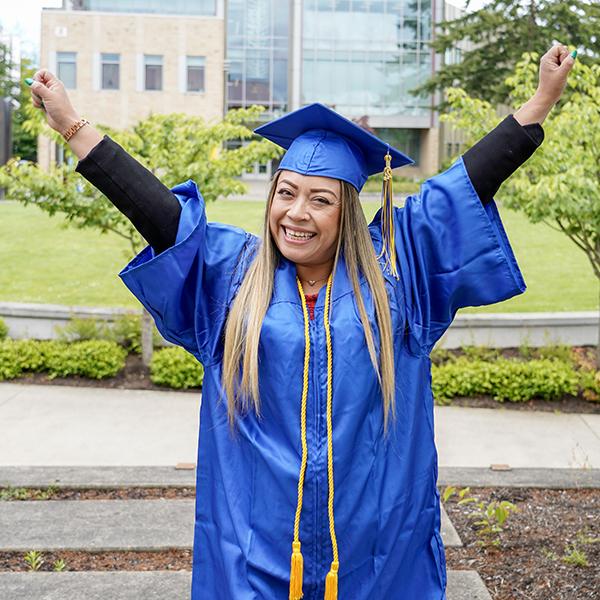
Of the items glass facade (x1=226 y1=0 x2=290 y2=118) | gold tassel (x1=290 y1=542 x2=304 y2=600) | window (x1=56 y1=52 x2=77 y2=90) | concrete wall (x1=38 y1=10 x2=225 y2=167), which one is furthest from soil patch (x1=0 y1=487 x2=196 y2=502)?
glass facade (x1=226 y1=0 x2=290 y2=118)

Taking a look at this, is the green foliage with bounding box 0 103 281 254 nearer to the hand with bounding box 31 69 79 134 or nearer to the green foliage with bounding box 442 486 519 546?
the green foliage with bounding box 442 486 519 546

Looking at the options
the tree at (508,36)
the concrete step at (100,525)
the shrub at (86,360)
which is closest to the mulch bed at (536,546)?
the concrete step at (100,525)

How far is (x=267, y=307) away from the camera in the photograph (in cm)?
237

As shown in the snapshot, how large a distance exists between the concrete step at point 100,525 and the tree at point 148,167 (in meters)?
3.33

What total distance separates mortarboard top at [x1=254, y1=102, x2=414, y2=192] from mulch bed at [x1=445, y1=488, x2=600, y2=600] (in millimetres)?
2105

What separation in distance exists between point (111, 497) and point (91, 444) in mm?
1428

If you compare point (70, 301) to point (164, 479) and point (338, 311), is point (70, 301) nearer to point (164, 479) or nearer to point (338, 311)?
point (164, 479)

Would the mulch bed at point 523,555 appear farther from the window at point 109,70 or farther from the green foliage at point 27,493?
the window at point 109,70

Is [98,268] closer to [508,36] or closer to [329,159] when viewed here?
[329,159]

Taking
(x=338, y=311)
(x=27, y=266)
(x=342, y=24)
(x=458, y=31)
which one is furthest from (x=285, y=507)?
(x=342, y=24)

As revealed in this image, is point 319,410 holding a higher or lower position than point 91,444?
higher

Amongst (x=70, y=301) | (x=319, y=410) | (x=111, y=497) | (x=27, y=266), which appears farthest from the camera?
(x=27, y=266)

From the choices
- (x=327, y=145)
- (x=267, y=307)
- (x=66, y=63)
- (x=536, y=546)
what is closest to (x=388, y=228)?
(x=327, y=145)

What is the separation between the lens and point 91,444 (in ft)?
20.9
